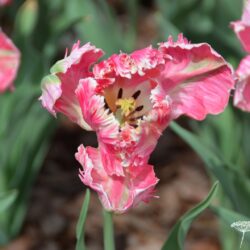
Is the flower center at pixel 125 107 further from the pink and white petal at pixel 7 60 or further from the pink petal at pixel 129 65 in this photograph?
the pink and white petal at pixel 7 60

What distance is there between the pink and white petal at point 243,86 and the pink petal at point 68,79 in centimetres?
22

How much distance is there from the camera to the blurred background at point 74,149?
79.9 inches

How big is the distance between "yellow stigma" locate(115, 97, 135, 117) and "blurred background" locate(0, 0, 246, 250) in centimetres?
74

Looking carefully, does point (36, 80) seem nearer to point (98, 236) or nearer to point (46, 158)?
point (98, 236)

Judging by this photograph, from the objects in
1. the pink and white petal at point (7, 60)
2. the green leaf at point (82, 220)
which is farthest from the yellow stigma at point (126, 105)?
the pink and white petal at point (7, 60)

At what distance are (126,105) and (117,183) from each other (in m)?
0.11

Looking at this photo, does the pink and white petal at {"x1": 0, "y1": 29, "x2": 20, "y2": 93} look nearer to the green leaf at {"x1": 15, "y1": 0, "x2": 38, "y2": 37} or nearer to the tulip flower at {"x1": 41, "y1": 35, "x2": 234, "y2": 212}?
the tulip flower at {"x1": 41, "y1": 35, "x2": 234, "y2": 212}

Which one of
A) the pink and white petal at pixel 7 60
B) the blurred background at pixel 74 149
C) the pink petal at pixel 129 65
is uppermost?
the pink petal at pixel 129 65

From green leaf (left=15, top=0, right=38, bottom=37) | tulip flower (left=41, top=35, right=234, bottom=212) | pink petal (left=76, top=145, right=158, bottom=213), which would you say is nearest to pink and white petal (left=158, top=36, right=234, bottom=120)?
tulip flower (left=41, top=35, right=234, bottom=212)

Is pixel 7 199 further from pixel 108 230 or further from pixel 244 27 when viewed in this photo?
pixel 244 27

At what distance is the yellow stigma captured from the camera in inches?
45.1

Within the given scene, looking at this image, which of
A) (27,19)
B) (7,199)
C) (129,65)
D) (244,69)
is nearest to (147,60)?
(129,65)

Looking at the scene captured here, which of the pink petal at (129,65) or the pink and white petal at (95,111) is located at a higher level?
the pink petal at (129,65)

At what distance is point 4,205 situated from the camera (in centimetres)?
151
